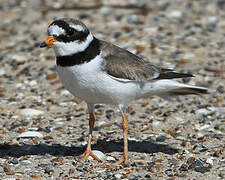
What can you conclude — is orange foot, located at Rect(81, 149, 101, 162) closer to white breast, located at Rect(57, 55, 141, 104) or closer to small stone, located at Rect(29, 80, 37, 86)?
white breast, located at Rect(57, 55, 141, 104)

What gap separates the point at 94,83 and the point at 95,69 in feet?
0.50

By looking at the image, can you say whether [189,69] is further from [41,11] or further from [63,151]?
[41,11]

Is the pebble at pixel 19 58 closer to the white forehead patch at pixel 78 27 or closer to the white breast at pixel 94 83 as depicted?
the white breast at pixel 94 83

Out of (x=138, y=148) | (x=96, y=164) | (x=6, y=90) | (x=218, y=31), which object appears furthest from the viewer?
(x=218, y=31)

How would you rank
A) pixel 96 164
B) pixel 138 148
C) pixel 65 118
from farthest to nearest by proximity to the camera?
pixel 65 118
pixel 138 148
pixel 96 164

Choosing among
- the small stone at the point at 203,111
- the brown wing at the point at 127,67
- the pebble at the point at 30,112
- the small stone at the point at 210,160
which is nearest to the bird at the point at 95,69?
the brown wing at the point at 127,67

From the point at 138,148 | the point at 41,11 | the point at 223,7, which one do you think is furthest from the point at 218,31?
the point at 138,148

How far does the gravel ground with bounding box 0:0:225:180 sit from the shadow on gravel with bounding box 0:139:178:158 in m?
0.01

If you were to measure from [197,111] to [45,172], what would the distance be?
282 centimetres

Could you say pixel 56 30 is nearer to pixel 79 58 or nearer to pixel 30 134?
pixel 79 58

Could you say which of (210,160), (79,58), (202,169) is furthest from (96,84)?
(210,160)

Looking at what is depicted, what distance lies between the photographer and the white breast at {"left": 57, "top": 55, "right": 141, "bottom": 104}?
206 inches

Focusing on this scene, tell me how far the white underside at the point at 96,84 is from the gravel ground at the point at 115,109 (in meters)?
0.80

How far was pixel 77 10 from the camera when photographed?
39.8 feet
